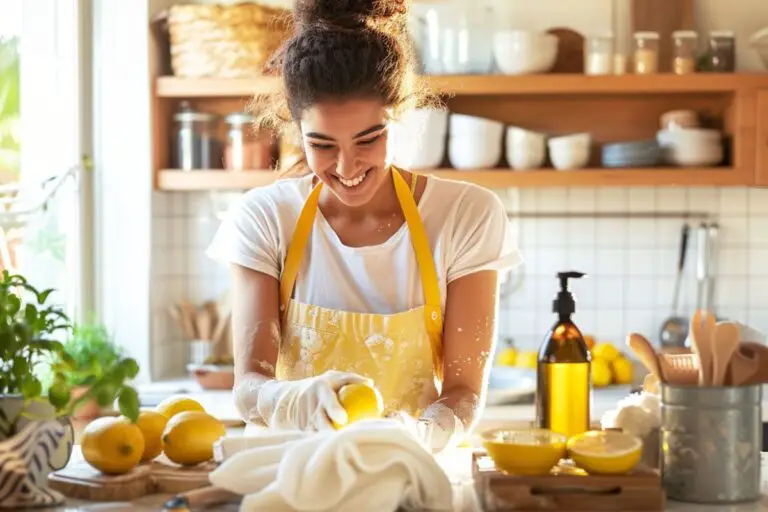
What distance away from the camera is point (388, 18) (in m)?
2.24

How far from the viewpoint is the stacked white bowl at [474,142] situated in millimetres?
4043

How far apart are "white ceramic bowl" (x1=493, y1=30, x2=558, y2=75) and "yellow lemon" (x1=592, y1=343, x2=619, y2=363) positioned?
902 millimetres

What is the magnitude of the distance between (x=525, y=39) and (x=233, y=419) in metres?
1.51

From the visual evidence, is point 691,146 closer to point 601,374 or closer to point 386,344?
point 601,374

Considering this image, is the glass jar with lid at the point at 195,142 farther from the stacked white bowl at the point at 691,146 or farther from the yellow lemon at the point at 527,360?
the stacked white bowl at the point at 691,146

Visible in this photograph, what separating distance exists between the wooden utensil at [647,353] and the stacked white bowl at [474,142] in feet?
7.91

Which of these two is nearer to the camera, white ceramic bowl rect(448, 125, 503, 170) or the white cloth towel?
the white cloth towel

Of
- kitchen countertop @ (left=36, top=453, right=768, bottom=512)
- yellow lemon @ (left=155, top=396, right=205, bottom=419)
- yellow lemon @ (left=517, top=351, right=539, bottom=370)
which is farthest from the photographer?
yellow lemon @ (left=517, top=351, right=539, bottom=370)

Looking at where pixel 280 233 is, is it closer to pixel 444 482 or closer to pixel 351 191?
pixel 351 191

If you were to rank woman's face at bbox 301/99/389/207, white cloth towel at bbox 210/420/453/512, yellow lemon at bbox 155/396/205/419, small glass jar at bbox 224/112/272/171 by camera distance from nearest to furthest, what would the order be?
white cloth towel at bbox 210/420/453/512 < yellow lemon at bbox 155/396/205/419 < woman's face at bbox 301/99/389/207 < small glass jar at bbox 224/112/272/171

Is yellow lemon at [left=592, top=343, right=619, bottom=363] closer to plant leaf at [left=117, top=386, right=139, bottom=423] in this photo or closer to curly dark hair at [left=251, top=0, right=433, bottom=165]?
curly dark hair at [left=251, top=0, right=433, bottom=165]

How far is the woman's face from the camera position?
213 cm

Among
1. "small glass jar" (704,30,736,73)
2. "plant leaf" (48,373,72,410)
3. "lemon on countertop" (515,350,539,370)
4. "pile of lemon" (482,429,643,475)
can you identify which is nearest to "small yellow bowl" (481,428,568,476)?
Answer: "pile of lemon" (482,429,643,475)

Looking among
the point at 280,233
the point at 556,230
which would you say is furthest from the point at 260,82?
the point at 280,233
